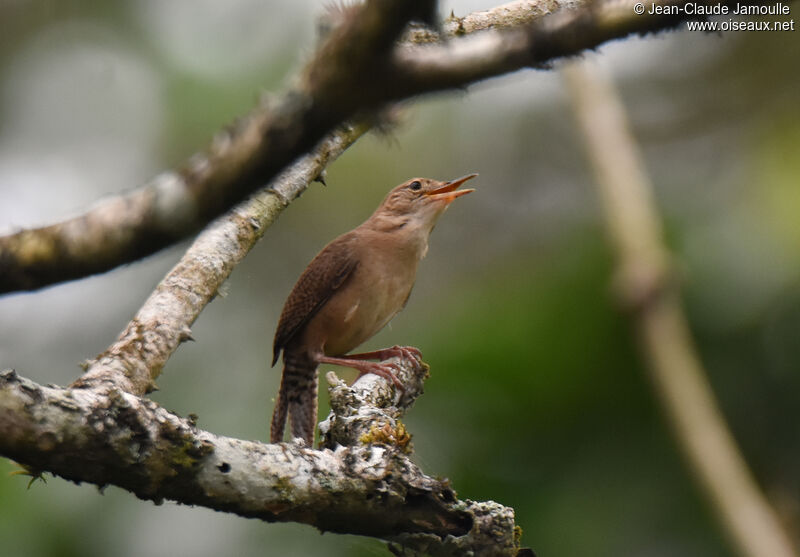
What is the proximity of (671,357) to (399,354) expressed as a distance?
1.57 m

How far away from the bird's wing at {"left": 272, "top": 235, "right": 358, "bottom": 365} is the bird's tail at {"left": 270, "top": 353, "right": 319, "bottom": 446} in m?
0.13

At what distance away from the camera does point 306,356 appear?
16.7 ft

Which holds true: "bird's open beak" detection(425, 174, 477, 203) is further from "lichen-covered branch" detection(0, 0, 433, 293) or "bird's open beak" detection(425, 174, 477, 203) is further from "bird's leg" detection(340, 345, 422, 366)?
"lichen-covered branch" detection(0, 0, 433, 293)

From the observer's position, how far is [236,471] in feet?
7.16

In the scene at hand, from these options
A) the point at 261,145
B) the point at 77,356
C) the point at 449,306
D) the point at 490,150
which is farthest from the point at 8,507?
the point at 490,150

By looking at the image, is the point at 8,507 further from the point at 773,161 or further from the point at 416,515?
the point at 773,161

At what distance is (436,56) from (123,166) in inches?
259

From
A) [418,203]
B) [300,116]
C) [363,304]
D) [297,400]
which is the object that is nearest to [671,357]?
[300,116]

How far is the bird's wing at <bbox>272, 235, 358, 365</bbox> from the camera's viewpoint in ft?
16.5

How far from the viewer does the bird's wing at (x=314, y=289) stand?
503 centimetres

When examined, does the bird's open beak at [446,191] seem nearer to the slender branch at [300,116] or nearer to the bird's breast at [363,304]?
the bird's breast at [363,304]

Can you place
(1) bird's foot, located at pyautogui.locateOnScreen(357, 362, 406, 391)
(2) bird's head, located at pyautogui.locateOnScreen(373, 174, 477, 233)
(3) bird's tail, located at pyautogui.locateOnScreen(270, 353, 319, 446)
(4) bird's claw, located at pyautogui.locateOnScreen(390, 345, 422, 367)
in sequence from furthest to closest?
(2) bird's head, located at pyautogui.locateOnScreen(373, 174, 477, 233) < (3) bird's tail, located at pyautogui.locateOnScreen(270, 353, 319, 446) < (4) bird's claw, located at pyautogui.locateOnScreen(390, 345, 422, 367) < (1) bird's foot, located at pyautogui.locateOnScreen(357, 362, 406, 391)

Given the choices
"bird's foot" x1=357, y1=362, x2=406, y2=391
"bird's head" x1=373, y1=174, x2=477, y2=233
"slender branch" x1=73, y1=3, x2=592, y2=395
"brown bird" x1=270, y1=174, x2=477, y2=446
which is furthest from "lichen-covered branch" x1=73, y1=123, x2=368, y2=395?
"bird's head" x1=373, y1=174, x2=477, y2=233

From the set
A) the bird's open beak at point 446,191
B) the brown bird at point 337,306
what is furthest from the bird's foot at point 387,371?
the bird's open beak at point 446,191
